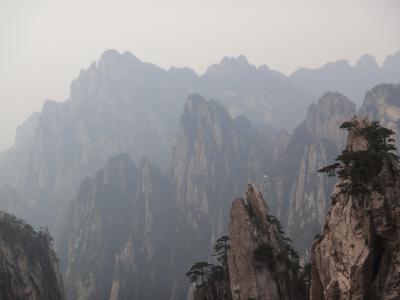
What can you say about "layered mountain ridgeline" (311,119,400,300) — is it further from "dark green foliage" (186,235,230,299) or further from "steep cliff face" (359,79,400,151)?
"steep cliff face" (359,79,400,151)

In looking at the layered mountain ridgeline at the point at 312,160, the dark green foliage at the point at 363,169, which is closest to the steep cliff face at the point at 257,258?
the dark green foliage at the point at 363,169

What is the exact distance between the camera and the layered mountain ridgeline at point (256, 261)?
63750 mm

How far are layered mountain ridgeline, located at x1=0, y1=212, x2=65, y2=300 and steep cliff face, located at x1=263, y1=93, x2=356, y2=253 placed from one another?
82333mm

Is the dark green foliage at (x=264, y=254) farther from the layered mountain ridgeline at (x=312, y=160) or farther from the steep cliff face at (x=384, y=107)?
the steep cliff face at (x=384, y=107)

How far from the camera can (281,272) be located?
2484 inches

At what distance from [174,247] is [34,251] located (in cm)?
9521

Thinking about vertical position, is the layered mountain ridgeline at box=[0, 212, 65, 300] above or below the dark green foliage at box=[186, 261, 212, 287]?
above

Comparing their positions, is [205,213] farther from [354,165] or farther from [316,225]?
[354,165]

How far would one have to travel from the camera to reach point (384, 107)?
172 meters

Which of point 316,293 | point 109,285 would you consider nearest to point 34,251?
point 316,293

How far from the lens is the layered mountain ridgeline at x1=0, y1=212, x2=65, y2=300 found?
8169 cm

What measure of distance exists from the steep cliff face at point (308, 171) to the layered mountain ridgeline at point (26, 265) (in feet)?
270

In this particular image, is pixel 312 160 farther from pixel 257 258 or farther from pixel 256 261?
pixel 257 258

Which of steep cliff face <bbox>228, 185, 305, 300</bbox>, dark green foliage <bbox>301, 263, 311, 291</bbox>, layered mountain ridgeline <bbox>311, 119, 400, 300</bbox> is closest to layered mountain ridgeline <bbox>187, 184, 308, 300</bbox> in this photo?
steep cliff face <bbox>228, 185, 305, 300</bbox>
